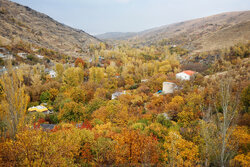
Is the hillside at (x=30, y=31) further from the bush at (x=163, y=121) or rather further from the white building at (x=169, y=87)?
the bush at (x=163, y=121)

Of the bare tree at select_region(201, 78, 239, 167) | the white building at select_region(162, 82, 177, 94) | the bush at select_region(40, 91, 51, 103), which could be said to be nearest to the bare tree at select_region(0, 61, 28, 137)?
the bare tree at select_region(201, 78, 239, 167)

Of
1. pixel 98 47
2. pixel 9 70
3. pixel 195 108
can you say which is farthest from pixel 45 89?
pixel 98 47

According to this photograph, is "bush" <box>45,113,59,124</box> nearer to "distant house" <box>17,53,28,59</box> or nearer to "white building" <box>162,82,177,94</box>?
"white building" <box>162,82,177,94</box>

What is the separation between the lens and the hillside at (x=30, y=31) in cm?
7075

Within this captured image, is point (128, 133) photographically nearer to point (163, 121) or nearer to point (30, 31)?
point (163, 121)

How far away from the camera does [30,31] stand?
82938 millimetres

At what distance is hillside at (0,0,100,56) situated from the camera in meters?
70.8

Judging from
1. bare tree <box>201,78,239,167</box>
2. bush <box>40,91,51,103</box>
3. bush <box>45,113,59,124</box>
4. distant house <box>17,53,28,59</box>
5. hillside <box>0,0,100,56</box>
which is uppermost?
hillside <box>0,0,100,56</box>

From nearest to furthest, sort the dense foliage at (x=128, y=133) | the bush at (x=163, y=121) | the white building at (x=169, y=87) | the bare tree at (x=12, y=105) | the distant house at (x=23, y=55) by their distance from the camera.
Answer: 1. the dense foliage at (x=128, y=133)
2. the bare tree at (x=12, y=105)
3. the bush at (x=163, y=121)
4. the white building at (x=169, y=87)
5. the distant house at (x=23, y=55)

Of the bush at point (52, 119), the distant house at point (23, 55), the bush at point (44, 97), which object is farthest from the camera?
the distant house at point (23, 55)

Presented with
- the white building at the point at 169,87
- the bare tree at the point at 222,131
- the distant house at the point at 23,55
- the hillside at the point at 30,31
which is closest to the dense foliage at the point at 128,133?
the bare tree at the point at 222,131

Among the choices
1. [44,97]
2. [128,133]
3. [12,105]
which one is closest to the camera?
[12,105]

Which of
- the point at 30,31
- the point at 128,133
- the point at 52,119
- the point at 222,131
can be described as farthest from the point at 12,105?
the point at 30,31

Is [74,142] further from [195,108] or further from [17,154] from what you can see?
[195,108]
